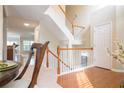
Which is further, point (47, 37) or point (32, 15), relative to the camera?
point (47, 37)

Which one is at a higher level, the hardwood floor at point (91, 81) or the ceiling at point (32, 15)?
the ceiling at point (32, 15)

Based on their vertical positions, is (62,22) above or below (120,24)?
above

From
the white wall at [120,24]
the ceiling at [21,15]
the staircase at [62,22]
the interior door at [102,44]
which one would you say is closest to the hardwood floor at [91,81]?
the white wall at [120,24]

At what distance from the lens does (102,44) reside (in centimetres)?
505

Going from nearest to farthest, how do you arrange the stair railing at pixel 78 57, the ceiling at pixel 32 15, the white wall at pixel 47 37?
the ceiling at pixel 32 15 < the white wall at pixel 47 37 < the stair railing at pixel 78 57

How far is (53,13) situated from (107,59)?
93.5 inches

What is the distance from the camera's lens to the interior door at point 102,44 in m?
4.73

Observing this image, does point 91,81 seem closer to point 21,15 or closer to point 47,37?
point 47,37

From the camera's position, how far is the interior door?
473 centimetres

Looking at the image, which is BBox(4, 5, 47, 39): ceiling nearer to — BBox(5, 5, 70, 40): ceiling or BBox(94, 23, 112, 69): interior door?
BBox(5, 5, 70, 40): ceiling

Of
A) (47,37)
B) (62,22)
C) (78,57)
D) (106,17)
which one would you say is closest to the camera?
(106,17)

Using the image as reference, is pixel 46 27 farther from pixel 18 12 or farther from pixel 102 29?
pixel 102 29

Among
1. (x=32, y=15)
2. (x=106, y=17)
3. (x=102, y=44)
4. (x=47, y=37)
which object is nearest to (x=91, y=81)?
(x=102, y=44)

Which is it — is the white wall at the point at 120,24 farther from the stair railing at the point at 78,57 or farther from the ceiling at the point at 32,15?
the ceiling at the point at 32,15
